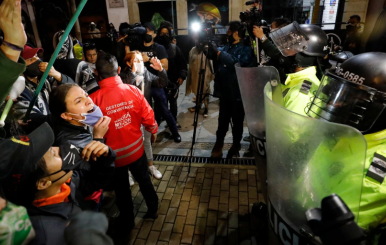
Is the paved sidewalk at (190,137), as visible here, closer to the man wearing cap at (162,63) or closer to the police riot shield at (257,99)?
the man wearing cap at (162,63)

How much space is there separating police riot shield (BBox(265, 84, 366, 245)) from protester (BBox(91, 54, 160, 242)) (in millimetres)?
1656

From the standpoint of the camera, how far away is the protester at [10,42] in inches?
43.9

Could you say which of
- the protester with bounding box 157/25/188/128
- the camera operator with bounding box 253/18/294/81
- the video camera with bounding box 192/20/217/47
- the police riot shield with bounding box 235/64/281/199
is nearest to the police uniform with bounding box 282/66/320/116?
the police riot shield with bounding box 235/64/281/199

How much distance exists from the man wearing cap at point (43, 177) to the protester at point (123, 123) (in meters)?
0.72

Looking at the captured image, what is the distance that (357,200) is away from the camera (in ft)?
3.11

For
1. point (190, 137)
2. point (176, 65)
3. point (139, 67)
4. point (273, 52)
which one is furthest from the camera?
point (176, 65)

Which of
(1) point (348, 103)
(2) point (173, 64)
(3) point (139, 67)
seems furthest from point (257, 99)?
(2) point (173, 64)

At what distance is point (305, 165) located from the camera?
1036 mm

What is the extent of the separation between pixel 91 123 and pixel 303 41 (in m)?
2.35

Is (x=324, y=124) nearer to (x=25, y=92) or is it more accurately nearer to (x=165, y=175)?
(x=25, y=92)

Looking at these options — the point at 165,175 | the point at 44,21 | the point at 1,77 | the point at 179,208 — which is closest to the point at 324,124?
the point at 1,77

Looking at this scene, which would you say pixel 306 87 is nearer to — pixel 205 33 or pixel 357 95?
pixel 357 95

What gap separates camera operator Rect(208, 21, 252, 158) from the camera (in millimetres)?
3795

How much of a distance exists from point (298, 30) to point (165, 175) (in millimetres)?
2773
